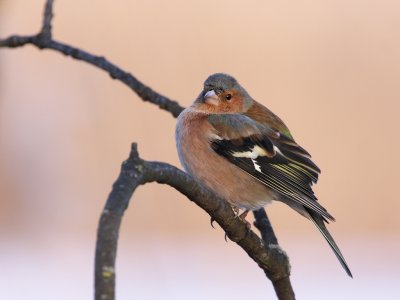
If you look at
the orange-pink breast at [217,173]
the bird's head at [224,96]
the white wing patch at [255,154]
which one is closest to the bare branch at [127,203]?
the orange-pink breast at [217,173]

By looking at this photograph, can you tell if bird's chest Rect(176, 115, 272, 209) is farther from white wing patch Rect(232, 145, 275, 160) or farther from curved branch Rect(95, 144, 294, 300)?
curved branch Rect(95, 144, 294, 300)

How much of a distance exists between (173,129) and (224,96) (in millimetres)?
2296

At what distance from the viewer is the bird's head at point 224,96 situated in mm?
4059

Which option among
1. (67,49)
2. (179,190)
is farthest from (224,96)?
(179,190)

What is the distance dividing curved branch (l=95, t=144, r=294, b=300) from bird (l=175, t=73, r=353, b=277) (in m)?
0.63

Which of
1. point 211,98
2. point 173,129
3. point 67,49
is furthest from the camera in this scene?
point 173,129

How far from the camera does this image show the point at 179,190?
2410 millimetres

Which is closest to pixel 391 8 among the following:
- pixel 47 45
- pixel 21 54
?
pixel 21 54

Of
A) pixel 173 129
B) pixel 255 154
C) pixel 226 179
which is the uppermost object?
pixel 173 129

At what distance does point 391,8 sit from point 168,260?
8.52 ft

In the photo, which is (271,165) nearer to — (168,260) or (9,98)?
(168,260)

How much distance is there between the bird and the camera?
3.64 m

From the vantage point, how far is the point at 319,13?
678cm

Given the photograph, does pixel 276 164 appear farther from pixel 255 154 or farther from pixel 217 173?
pixel 217 173
